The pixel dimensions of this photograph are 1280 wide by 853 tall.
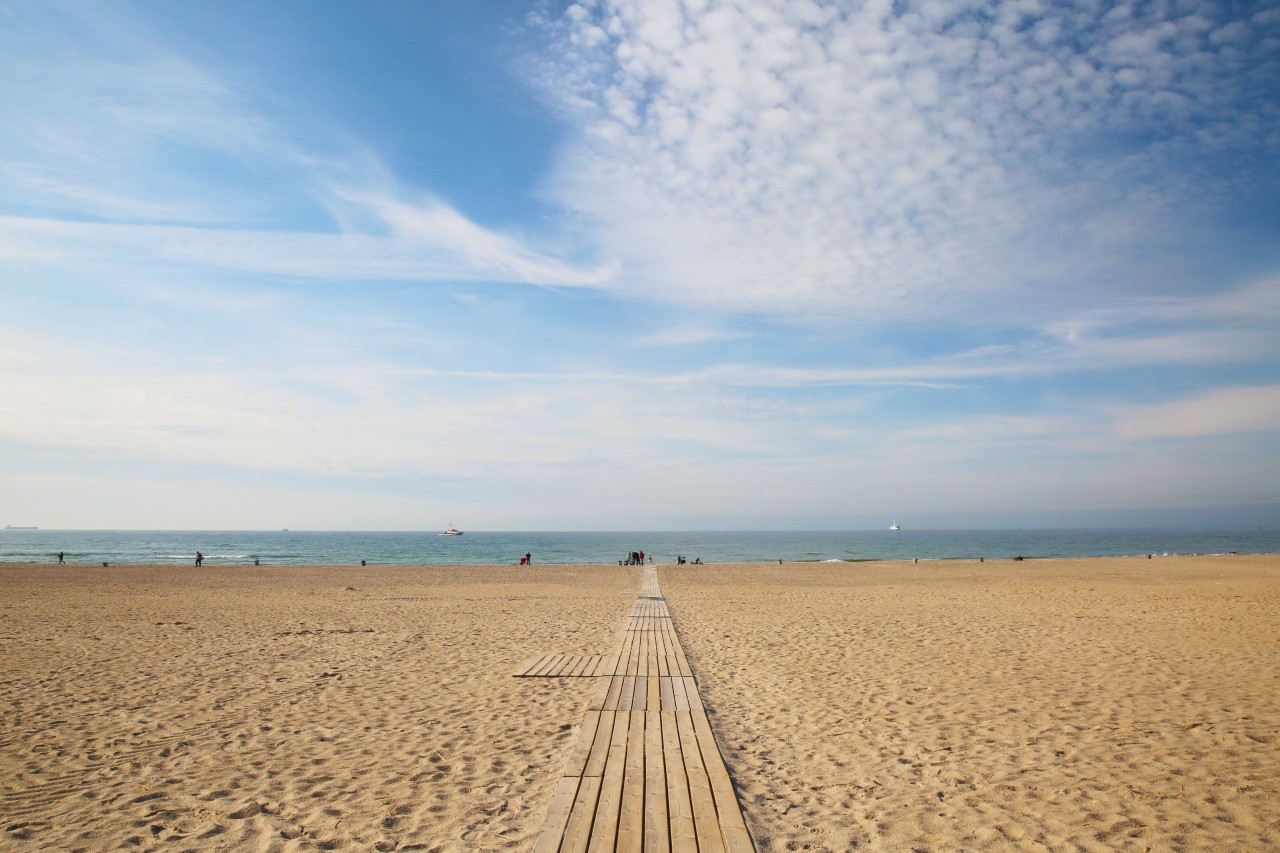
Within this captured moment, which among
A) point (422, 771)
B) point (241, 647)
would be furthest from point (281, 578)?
point (422, 771)

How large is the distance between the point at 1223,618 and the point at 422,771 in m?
17.4

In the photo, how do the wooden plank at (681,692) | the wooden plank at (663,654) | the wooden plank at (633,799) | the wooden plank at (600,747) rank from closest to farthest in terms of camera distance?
the wooden plank at (633,799)
the wooden plank at (600,747)
the wooden plank at (681,692)
the wooden plank at (663,654)

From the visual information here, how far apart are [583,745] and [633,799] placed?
133 cm

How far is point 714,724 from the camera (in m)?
6.83

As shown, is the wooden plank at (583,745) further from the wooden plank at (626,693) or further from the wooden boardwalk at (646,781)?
the wooden plank at (626,693)

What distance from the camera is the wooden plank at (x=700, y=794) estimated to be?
4.16 metres

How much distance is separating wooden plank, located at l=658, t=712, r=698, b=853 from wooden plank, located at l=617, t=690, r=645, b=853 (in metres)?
0.21

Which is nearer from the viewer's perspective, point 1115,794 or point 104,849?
point 104,849

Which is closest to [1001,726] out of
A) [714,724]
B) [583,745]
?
[714,724]

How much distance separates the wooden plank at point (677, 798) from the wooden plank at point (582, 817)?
58 centimetres

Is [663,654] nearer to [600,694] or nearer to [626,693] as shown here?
[626,693]

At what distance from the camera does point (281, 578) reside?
30797 mm

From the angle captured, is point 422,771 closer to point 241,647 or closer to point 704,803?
point 704,803

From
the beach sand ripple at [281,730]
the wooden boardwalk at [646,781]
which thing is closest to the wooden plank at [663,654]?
the wooden boardwalk at [646,781]
